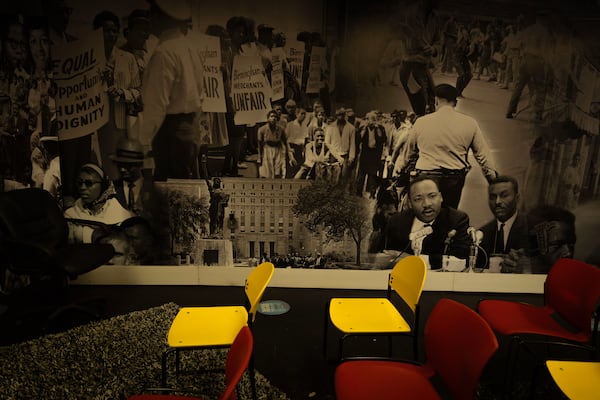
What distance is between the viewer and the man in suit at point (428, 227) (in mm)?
3730

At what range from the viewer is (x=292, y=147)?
3.67 metres

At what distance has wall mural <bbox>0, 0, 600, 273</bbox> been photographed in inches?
135

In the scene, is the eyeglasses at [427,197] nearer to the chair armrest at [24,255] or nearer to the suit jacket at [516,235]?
the suit jacket at [516,235]

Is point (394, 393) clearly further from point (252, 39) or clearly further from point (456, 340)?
point (252, 39)

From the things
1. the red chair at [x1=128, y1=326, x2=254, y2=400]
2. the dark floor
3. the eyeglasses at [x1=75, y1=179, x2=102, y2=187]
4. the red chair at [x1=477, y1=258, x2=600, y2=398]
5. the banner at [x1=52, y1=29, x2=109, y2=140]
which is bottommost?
the dark floor

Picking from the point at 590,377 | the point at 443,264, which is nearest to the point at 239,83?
the point at 443,264

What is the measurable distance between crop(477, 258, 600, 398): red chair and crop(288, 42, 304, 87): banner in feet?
→ 7.77

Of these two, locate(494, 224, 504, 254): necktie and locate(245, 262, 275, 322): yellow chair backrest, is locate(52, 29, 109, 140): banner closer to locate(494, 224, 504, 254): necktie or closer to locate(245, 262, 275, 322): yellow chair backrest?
locate(245, 262, 275, 322): yellow chair backrest

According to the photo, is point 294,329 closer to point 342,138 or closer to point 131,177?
point 342,138

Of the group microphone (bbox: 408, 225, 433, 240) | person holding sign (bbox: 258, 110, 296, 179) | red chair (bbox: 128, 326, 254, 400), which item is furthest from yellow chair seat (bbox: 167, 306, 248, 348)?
microphone (bbox: 408, 225, 433, 240)

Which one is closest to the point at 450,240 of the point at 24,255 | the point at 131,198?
the point at 131,198

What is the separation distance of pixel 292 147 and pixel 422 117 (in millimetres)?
1211

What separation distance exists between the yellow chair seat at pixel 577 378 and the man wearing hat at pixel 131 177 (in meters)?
3.30

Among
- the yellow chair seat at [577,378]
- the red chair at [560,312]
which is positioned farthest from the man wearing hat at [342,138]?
the yellow chair seat at [577,378]
